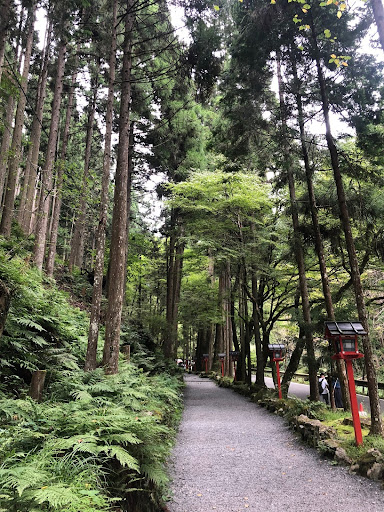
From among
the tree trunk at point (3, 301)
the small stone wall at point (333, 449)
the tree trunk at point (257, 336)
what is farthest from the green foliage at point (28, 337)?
the tree trunk at point (257, 336)

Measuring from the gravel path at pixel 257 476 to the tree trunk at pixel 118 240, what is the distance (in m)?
2.38

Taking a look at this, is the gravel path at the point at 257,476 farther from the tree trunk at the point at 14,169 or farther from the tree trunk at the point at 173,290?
the tree trunk at the point at 14,169

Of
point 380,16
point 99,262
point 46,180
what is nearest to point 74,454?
point 99,262

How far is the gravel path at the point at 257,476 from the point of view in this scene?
4.15m

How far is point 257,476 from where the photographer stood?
16.8 ft

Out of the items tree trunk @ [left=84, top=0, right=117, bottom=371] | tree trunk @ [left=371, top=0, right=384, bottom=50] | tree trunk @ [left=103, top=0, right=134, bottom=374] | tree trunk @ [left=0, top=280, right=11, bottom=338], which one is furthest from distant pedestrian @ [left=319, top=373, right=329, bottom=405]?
tree trunk @ [left=0, top=280, right=11, bottom=338]

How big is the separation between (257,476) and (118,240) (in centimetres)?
499

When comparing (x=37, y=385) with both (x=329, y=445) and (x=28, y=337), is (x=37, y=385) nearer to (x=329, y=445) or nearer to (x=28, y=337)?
(x=28, y=337)

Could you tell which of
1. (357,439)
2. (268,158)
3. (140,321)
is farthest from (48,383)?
(140,321)

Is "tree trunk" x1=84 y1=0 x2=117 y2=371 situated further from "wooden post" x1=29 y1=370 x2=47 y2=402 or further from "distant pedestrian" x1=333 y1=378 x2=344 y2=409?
"distant pedestrian" x1=333 y1=378 x2=344 y2=409

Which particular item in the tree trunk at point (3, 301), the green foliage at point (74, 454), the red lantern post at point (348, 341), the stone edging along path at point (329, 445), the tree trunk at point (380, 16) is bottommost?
the stone edging along path at point (329, 445)

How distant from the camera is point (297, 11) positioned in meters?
7.27

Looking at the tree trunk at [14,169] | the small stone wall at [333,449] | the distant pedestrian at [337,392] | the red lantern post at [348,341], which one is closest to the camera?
the small stone wall at [333,449]

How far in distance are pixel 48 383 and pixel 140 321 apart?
12.5m
